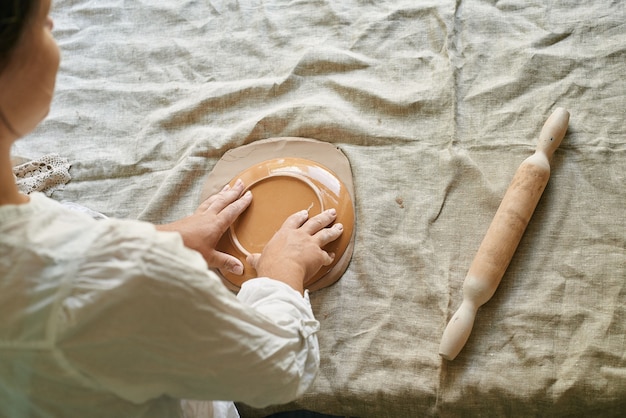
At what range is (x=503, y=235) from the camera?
0.74 meters

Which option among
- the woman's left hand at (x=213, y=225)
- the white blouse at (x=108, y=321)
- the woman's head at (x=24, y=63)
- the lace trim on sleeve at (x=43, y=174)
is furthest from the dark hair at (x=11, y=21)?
the lace trim on sleeve at (x=43, y=174)

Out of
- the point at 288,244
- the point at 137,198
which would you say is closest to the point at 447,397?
the point at 288,244

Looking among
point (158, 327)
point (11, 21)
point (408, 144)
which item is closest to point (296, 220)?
point (408, 144)

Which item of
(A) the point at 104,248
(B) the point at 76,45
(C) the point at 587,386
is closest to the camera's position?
(A) the point at 104,248

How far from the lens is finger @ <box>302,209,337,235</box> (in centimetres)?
81

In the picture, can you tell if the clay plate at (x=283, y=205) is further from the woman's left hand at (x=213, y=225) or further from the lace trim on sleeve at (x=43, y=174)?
the lace trim on sleeve at (x=43, y=174)

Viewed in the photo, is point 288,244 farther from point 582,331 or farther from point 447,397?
point 582,331

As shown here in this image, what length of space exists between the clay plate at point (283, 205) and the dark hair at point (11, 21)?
0.46 m

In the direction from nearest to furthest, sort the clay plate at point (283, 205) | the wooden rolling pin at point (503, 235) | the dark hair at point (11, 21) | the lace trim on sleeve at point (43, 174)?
1. the dark hair at point (11, 21)
2. the wooden rolling pin at point (503, 235)
3. the clay plate at point (283, 205)
4. the lace trim on sleeve at point (43, 174)

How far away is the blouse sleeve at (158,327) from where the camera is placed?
1.50 ft

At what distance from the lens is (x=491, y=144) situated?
2.77ft

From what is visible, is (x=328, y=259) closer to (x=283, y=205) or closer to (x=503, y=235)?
(x=283, y=205)

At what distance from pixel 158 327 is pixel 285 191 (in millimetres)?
413

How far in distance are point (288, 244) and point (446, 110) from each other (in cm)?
33
